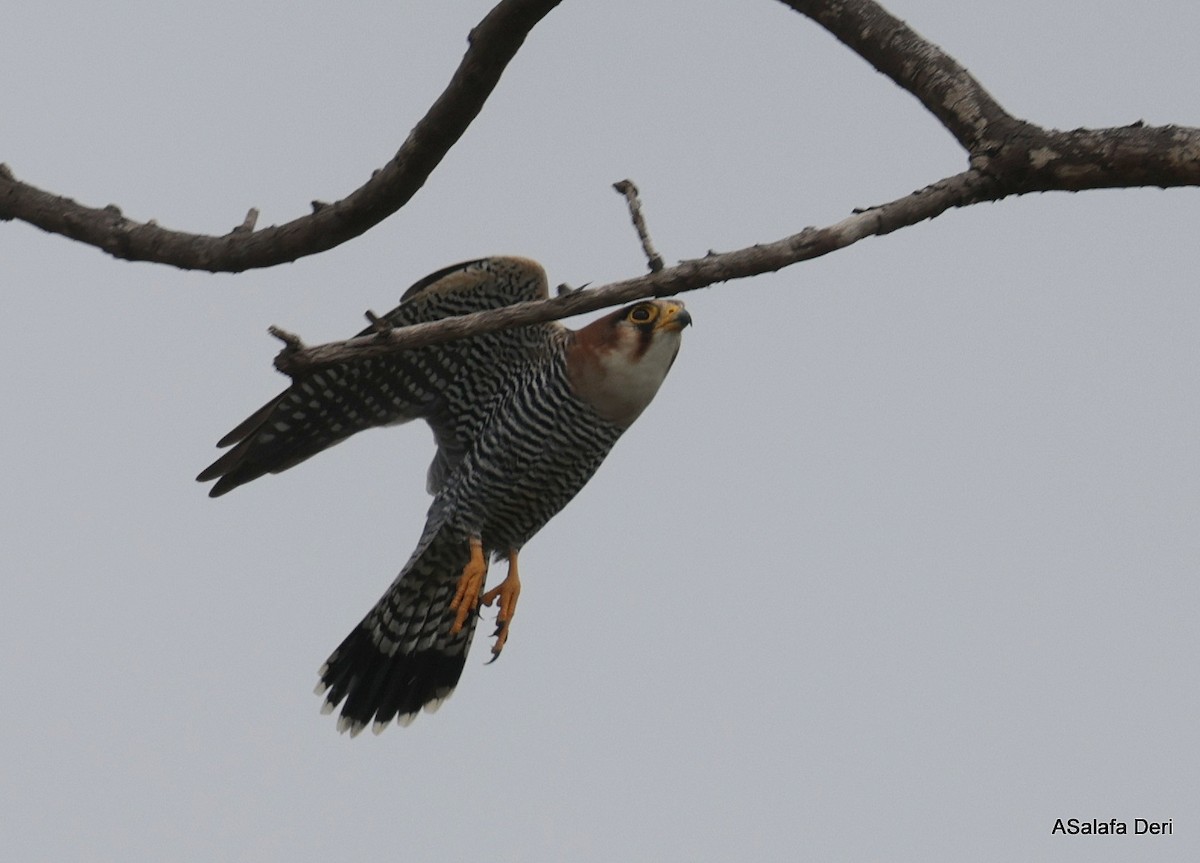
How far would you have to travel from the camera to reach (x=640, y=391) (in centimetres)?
617

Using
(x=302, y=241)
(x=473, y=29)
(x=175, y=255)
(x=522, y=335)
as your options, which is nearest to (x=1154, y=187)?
(x=473, y=29)

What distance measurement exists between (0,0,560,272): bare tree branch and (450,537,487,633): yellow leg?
8.77 feet

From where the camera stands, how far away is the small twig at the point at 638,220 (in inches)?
134

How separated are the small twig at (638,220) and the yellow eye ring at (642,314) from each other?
2497 mm

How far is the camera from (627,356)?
6.12 m

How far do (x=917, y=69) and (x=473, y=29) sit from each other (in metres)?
1.20

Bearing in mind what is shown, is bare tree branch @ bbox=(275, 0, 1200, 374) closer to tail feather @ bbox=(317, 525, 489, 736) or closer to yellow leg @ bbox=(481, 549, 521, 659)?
yellow leg @ bbox=(481, 549, 521, 659)

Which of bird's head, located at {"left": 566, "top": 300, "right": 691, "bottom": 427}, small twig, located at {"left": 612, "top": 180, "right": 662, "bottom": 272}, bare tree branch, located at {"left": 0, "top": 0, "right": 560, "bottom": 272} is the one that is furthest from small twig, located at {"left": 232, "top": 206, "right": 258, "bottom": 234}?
bird's head, located at {"left": 566, "top": 300, "right": 691, "bottom": 427}

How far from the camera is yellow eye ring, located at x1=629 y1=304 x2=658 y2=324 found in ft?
20.2

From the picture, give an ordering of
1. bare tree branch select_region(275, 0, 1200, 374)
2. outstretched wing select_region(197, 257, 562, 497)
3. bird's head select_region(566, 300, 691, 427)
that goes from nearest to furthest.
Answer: bare tree branch select_region(275, 0, 1200, 374) < outstretched wing select_region(197, 257, 562, 497) < bird's head select_region(566, 300, 691, 427)

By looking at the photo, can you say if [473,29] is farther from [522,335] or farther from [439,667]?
[439,667]

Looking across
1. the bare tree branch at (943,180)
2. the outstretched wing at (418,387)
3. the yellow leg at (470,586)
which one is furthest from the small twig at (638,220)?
the yellow leg at (470,586)

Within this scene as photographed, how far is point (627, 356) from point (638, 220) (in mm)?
2598

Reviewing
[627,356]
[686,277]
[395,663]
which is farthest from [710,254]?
[395,663]
